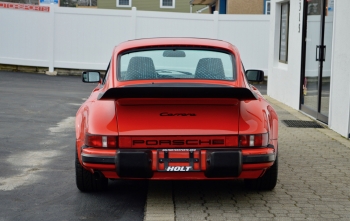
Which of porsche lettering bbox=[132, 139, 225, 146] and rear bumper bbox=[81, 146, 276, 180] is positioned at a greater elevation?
porsche lettering bbox=[132, 139, 225, 146]

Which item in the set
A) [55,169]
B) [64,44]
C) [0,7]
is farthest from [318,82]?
[0,7]

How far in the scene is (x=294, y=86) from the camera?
1592cm

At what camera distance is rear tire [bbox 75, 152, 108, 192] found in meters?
6.68

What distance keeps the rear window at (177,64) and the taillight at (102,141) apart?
3.11 feet

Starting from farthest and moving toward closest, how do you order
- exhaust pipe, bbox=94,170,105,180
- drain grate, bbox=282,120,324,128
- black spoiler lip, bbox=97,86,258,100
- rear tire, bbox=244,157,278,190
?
drain grate, bbox=282,120,324,128 → rear tire, bbox=244,157,278,190 → exhaust pipe, bbox=94,170,105,180 → black spoiler lip, bbox=97,86,258,100

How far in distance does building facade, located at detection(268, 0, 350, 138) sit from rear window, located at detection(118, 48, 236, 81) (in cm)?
448

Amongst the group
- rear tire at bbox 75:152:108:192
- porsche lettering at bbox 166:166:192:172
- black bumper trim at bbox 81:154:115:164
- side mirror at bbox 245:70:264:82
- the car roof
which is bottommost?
rear tire at bbox 75:152:108:192

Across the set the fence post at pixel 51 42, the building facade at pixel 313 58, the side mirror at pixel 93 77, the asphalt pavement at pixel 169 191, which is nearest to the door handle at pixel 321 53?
the building facade at pixel 313 58

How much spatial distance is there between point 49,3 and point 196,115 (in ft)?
63.4

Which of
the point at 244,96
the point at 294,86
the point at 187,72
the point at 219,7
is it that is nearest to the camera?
the point at 244,96

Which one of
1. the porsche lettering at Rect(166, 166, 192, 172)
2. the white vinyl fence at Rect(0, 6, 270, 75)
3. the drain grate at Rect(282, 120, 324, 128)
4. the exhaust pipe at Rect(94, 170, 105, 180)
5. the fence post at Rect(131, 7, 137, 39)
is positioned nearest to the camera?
the porsche lettering at Rect(166, 166, 192, 172)

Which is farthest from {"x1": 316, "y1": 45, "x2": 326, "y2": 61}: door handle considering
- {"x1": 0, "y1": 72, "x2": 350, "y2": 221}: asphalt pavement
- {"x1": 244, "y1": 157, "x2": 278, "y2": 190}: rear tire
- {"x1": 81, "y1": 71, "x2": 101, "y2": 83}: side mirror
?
{"x1": 244, "y1": 157, "x2": 278, "y2": 190}: rear tire

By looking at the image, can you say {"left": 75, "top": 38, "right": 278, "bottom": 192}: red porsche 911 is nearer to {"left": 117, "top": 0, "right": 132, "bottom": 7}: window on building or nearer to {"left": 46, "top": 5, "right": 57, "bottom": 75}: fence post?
{"left": 46, "top": 5, "right": 57, "bottom": 75}: fence post

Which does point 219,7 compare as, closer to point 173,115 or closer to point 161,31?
point 161,31
